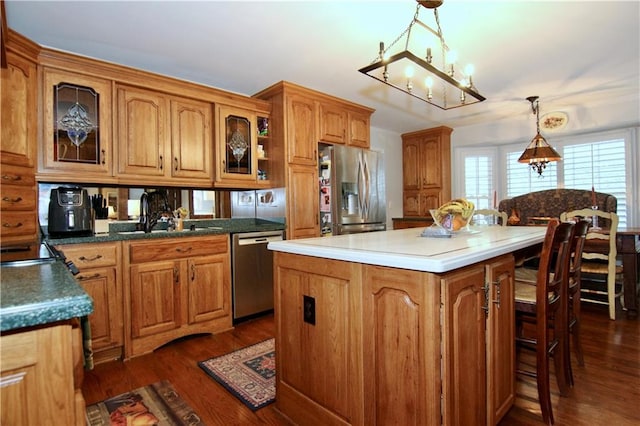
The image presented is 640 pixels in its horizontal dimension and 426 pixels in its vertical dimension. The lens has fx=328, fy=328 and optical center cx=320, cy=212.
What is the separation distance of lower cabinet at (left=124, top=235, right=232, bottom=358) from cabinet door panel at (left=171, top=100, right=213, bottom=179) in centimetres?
73

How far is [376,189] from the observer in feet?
14.0

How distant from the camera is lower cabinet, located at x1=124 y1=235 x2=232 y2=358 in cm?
255

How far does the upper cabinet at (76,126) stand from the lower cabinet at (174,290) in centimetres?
75

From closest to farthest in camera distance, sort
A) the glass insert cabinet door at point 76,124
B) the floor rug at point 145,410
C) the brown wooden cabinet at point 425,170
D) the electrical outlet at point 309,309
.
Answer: the electrical outlet at point 309,309 → the floor rug at point 145,410 → the glass insert cabinet door at point 76,124 → the brown wooden cabinet at point 425,170

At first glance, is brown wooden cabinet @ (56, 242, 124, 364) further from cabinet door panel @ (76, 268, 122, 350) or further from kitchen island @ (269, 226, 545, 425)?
kitchen island @ (269, 226, 545, 425)

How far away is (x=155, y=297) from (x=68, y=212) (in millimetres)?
896

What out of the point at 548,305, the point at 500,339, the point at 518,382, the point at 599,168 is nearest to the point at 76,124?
the point at 500,339

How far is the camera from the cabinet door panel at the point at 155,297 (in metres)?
2.56

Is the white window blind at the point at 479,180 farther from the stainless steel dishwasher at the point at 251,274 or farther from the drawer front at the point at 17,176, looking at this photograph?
the drawer front at the point at 17,176

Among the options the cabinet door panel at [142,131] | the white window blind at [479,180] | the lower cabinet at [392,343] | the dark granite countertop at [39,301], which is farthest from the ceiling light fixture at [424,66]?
the cabinet door panel at [142,131]

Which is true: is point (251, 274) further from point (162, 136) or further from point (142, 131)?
point (142, 131)

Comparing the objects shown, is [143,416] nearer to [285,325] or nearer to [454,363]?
[285,325]

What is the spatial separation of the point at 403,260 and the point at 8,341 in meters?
1.08

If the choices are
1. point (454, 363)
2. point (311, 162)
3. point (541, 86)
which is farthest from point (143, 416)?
point (541, 86)
